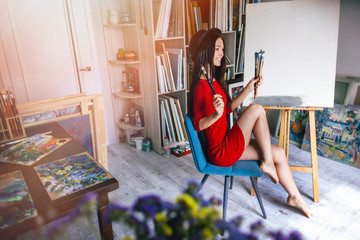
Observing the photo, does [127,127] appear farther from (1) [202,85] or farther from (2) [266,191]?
(2) [266,191]

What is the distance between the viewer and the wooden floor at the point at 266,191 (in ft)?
5.89

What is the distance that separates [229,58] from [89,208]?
2.91 m

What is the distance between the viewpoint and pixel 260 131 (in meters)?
1.79

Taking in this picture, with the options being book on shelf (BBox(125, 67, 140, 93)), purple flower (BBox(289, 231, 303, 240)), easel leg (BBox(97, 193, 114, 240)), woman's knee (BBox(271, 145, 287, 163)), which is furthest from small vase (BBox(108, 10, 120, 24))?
purple flower (BBox(289, 231, 303, 240))

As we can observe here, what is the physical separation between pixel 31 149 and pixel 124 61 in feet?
5.16

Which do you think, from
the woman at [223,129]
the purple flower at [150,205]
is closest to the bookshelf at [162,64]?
the woman at [223,129]

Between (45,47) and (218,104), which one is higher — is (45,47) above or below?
above

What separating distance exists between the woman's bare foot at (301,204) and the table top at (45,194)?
4.42 ft

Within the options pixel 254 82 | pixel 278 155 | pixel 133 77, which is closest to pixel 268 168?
pixel 278 155

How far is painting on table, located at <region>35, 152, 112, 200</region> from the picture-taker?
106 centimetres

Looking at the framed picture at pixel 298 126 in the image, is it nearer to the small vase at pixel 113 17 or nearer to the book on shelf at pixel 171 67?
the book on shelf at pixel 171 67

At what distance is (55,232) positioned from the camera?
42 cm

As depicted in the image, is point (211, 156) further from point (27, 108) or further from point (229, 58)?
point (229, 58)

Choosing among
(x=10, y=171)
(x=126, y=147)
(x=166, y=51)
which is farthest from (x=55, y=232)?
(x=126, y=147)
